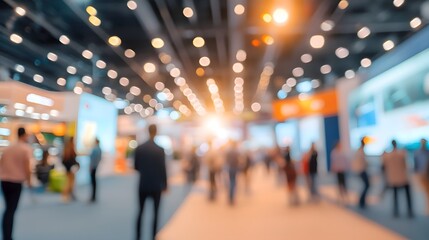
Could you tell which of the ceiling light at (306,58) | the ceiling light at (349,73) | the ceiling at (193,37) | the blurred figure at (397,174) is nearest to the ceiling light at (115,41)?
the ceiling at (193,37)

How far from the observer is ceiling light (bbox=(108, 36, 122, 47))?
1130 cm

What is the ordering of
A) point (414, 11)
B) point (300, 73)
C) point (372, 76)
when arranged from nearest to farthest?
point (372, 76)
point (414, 11)
point (300, 73)

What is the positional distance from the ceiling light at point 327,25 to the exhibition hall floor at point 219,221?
5501mm

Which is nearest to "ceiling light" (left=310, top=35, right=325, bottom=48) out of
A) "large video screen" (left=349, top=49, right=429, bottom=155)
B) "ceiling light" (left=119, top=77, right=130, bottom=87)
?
"large video screen" (left=349, top=49, right=429, bottom=155)

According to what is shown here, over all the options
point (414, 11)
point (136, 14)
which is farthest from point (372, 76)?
point (136, 14)

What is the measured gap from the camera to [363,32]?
1156 cm

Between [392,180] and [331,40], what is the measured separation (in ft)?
24.8

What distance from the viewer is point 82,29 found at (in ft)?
33.4

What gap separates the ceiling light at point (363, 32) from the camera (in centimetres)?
1121

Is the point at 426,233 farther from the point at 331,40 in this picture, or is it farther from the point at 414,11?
the point at 331,40

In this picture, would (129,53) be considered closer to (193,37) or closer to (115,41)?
(115,41)

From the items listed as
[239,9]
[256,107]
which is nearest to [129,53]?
[239,9]

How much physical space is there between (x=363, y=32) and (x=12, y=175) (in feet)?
36.7

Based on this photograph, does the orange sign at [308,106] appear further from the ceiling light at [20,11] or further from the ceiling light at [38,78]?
the ceiling light at [38,78]
